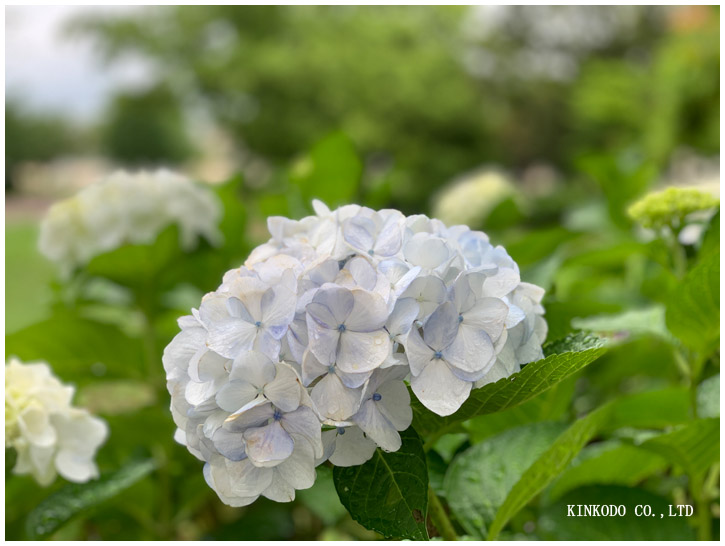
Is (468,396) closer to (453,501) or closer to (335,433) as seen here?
(335,433)

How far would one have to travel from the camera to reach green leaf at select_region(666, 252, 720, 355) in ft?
2.01

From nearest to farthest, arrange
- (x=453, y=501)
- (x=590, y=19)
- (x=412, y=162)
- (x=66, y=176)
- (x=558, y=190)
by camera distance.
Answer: (x=453, y=501)
(x=558, y=190)
(x=412, y=162)
(x=66, y=176)
(x=590, y=19)

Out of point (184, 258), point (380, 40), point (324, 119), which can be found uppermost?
point (380, 40)

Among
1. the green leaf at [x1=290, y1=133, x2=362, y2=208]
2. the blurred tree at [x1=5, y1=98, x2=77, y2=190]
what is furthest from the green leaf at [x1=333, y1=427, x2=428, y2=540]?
the blurred tree at [x1=5, y1=98, x2=77, y2=190]

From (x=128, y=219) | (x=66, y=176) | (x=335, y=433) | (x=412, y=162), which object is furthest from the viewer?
(x=66, y=176)

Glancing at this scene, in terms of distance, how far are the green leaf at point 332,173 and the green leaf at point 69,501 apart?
557 millimetres

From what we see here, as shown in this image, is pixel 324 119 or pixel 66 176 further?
pixel 66 176

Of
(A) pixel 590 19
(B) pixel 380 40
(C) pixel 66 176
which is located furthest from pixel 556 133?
(C) pixel 66 176

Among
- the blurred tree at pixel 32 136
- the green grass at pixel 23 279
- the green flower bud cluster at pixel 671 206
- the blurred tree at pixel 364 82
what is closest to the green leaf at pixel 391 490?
the green flower bud cluster at pixel 671 206

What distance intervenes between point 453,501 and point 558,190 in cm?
821

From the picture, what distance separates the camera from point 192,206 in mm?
1018

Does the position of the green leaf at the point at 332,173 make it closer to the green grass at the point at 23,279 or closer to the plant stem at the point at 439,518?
the plant stem at the point at 439,518

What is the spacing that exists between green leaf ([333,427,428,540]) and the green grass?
3.90m

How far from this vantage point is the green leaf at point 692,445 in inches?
23.8
